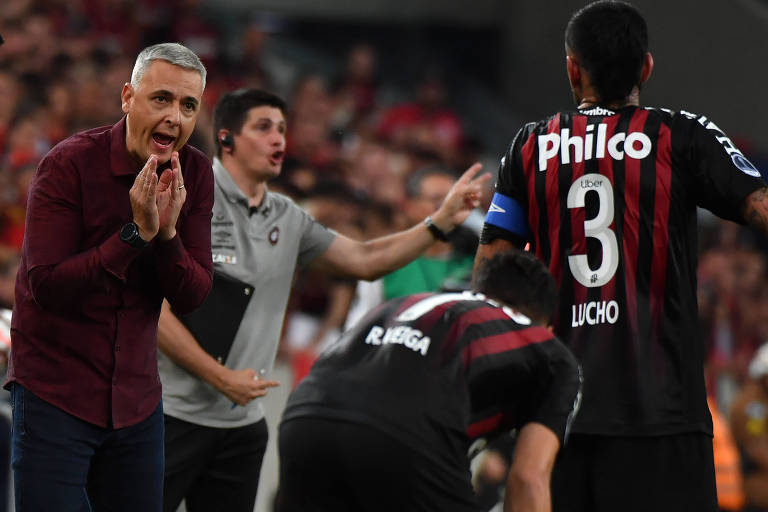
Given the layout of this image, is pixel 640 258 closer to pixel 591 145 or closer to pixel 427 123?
pixel 591 145

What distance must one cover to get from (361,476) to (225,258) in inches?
69.6

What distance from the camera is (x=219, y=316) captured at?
4.83 metres

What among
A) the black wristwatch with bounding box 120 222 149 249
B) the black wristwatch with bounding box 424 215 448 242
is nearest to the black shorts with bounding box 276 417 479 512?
the black wristwatch with bounding box 120 222 149 249

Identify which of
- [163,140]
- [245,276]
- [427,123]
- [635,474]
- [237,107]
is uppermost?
[427,123]

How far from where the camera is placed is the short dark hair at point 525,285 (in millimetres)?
3533

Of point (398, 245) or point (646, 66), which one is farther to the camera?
point (398, 245)

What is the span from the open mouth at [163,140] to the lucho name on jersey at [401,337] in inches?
34.4

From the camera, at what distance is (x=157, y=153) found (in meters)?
3.69

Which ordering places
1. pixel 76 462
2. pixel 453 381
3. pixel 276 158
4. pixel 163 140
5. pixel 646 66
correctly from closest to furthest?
pixel 453 381, pixel 76 462, pixel 163 140, pixel 646 66, pixel 276 158

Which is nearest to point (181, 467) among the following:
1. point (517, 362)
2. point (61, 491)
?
point (61, 491)

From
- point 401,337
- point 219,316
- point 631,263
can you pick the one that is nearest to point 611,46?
point 631,263

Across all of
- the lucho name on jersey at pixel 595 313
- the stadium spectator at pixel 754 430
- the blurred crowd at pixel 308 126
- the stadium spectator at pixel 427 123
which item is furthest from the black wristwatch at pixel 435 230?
the stadium spectator at pixel 427 123

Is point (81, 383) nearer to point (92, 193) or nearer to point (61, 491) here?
point (61, 491)

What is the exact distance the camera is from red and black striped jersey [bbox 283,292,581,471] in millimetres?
3336
